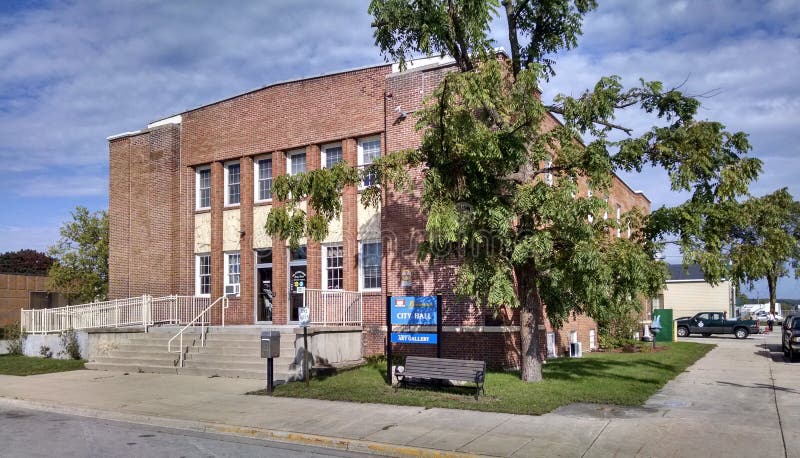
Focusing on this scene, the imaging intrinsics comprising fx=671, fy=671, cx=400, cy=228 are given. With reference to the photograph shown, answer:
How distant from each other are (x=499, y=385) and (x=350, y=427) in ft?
14.6

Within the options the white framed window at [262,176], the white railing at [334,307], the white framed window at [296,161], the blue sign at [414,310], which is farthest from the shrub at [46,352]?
the blue sign at [414,310]

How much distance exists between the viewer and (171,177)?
24.8 metres

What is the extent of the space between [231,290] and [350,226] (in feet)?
18.0

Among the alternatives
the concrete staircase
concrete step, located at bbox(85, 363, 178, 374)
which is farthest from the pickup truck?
concrete step, located at bbox(85, 363, 178, 374)

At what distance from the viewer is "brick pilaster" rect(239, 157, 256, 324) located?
73.9ft

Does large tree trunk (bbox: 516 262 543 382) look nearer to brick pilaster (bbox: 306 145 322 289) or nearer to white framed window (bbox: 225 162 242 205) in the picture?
brick pilaster (bbox: 306 145 322 289)

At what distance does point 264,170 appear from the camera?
2294 cm

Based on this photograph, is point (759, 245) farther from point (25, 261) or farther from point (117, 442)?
point (25, 261)

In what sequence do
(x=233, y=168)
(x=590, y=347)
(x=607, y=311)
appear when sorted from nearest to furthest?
(x=607, y=311)
(x=233, y=168)
(x=590, y=347)

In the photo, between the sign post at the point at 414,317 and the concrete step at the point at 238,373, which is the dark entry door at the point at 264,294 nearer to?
the concrete step at the point at 238,373

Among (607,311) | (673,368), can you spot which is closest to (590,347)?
(673,368)

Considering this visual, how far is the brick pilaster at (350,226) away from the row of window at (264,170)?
282 mm

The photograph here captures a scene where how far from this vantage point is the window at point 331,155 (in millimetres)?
21328

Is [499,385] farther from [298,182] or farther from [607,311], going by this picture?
[298,182]
